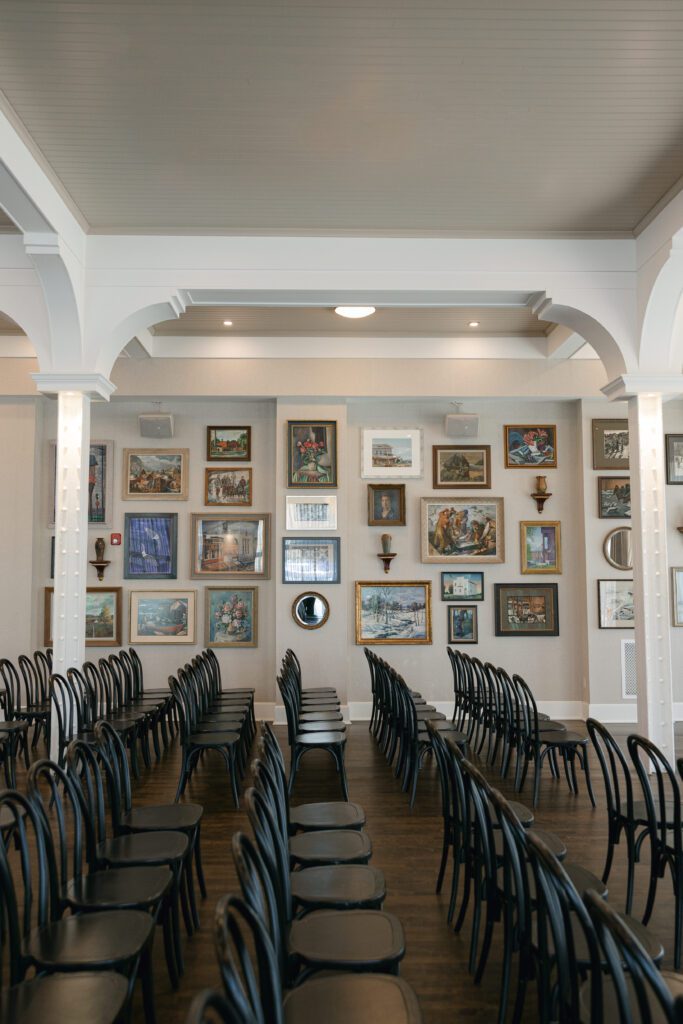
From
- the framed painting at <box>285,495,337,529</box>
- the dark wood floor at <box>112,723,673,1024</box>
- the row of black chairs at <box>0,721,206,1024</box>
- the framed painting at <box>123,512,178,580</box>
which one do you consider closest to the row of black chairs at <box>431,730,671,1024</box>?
the dark wood floor at <box>112,723,673,1024</box>

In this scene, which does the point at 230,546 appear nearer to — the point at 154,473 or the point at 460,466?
the point at 154,473

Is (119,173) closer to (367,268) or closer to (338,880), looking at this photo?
(367,268)

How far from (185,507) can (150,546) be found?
2.00 ft

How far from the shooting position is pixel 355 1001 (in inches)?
90.4

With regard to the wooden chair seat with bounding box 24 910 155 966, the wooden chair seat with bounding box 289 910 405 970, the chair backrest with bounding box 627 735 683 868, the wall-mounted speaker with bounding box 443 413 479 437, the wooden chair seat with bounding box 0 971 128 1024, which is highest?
the wall-mounted speaker with bounding box 443 413 479 437

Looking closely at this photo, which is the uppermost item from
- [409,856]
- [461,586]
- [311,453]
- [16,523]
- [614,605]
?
[311,453]

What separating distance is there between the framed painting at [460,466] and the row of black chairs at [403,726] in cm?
247

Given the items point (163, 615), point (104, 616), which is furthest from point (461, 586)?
point (104, 616)

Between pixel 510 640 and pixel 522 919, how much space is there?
266 inches

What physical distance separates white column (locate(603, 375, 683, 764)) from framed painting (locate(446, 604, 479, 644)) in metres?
2.83

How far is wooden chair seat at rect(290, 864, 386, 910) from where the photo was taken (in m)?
2.96

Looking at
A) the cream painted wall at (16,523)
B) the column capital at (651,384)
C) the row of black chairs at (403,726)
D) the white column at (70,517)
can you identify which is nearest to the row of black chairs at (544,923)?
the row of black chairs at (403,726)

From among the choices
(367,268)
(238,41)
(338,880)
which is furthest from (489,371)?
(338,880)

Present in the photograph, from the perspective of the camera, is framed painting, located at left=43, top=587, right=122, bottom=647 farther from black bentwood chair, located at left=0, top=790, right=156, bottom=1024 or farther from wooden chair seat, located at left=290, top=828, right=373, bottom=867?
black bentwood chair, located at left=0, top=790, right=156, bottom=1024
